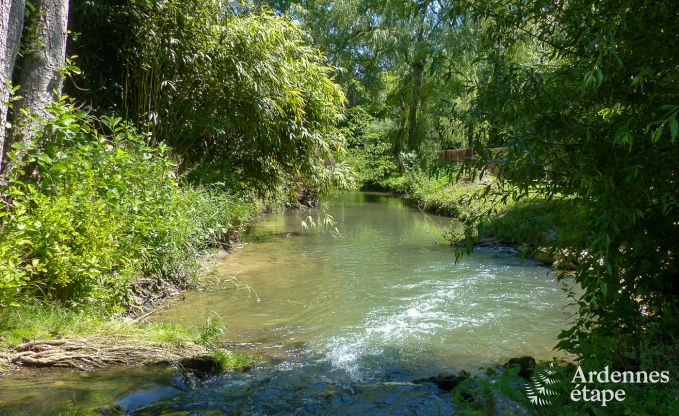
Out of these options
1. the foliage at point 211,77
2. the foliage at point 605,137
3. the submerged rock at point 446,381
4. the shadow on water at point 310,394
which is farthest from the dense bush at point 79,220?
the foliage at point 605,137

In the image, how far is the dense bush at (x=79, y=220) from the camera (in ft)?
15.2

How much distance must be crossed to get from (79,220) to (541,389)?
13.7 feet

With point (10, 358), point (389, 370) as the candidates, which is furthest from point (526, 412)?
point (10, 358)

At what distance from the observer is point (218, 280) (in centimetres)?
848

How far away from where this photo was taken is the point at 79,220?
5043 mm

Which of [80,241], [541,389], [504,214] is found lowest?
[541,389]

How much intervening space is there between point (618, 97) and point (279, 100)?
660cm

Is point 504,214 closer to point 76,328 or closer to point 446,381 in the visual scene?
point 446,381

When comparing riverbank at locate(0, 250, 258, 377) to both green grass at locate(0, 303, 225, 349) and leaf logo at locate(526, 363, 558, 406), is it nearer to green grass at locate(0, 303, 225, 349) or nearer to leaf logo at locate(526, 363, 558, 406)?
green grass at locate(0, 303, 225, 349)

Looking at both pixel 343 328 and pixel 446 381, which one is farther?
pixel 343 328

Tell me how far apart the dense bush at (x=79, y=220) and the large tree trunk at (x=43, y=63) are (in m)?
0.19

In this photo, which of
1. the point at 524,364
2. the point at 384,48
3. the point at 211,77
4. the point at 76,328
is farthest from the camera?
the point at 384,48

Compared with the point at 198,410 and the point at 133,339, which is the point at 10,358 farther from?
the point at 198,410

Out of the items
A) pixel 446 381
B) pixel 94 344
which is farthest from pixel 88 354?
pixel 446 381
